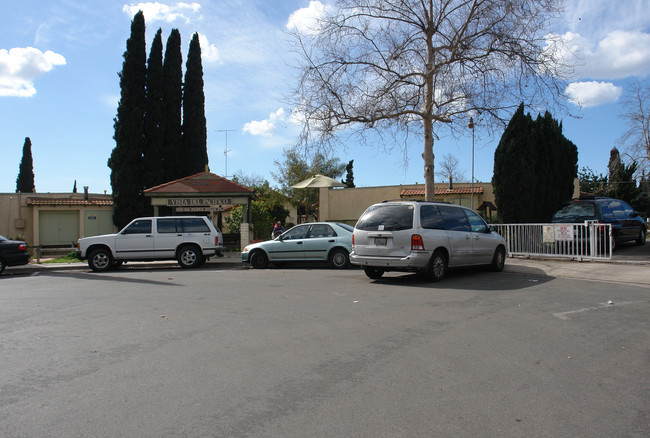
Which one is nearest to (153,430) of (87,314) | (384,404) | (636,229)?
(384,404)

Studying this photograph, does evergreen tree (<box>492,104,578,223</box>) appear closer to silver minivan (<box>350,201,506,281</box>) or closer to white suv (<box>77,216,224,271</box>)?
silver minivan (<box>350,201,506,281</box>)

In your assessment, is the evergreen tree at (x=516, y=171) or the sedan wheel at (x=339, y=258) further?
the evergreen tree at (x=516, y=171)

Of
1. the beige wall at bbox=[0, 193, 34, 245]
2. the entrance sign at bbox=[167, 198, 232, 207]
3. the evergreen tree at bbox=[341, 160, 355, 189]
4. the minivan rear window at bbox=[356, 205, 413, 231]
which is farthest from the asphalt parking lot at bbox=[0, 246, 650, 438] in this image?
the evergreen tree at bbox=[341, 160, 355, 189]

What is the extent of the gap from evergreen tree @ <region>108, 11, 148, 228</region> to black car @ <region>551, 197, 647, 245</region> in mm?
22065

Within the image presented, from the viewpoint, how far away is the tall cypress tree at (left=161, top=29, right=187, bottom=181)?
95.2ft

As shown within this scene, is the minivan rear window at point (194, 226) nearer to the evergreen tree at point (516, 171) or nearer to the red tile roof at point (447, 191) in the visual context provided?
the evergreen tree at point (516, 171)

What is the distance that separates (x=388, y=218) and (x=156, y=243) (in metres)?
8.83

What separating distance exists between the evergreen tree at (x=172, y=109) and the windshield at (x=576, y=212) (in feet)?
69.8

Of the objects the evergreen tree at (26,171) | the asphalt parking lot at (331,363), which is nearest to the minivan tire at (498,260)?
the asphalt parking lot at (331,363)

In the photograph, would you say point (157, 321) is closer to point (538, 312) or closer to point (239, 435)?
point (239, 435)

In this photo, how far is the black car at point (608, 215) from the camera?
16.0 metres

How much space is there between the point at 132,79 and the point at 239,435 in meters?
28.9

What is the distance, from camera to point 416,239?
10.3m

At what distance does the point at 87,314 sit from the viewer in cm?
777
